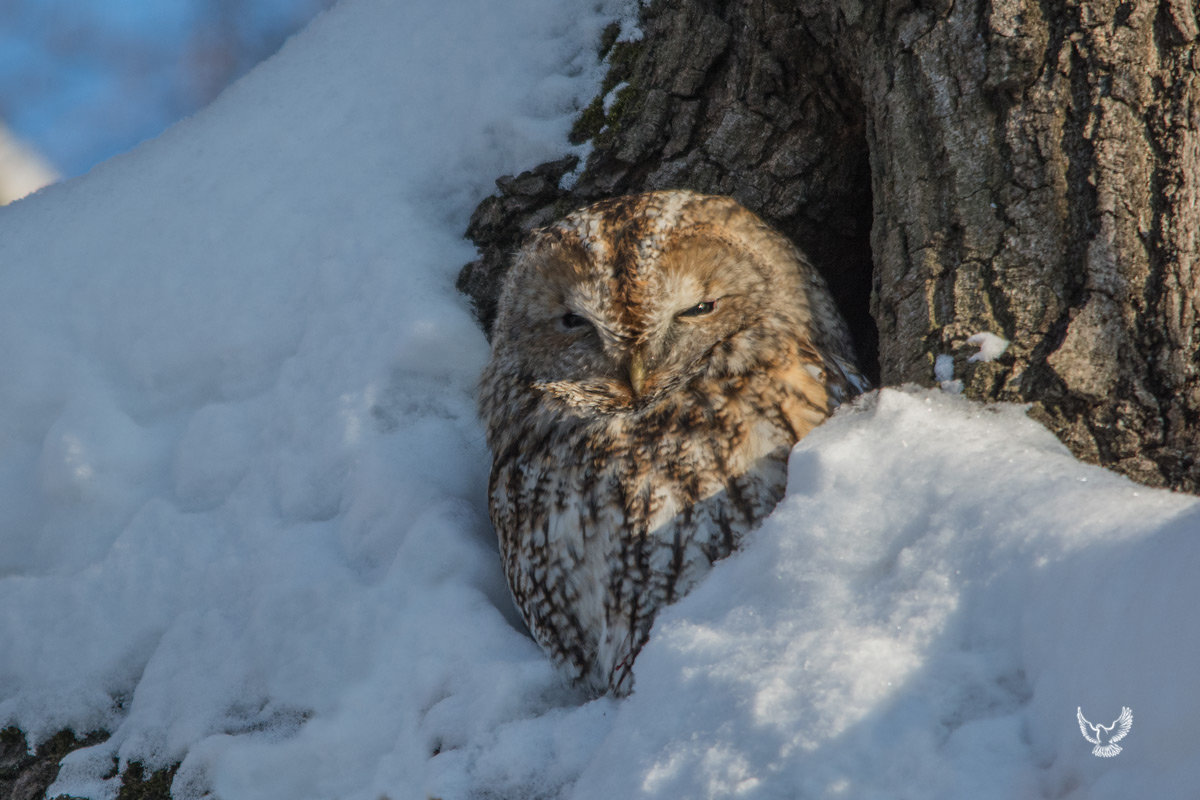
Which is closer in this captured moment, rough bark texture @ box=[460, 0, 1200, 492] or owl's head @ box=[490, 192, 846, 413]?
rough bark texture @ box=[460, 0, 1200, 492]

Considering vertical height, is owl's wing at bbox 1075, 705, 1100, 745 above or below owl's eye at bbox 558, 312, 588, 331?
below

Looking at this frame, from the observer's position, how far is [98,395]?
88.7 inches

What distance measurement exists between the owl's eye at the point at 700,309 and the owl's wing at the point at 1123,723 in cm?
109

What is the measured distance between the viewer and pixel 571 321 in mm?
1922

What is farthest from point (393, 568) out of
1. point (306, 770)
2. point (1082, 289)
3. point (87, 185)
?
point (87, 185)

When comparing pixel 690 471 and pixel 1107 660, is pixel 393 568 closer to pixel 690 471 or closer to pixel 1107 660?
pixel 690 471

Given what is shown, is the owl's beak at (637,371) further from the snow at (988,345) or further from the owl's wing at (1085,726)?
the owl's wing at (1085,726)

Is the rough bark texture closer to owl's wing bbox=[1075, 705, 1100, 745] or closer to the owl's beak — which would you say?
the owl's beak

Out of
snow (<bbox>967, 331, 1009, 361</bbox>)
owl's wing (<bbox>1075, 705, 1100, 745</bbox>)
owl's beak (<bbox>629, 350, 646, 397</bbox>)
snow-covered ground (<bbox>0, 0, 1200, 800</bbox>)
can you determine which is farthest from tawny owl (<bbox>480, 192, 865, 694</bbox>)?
owl's wing (<bbox>1075, 705, 1100, 745</bbox>)

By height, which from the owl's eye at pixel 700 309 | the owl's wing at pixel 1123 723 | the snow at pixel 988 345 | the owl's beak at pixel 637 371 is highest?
the owl's eye at pixel 700 309

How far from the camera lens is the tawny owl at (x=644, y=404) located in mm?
1632

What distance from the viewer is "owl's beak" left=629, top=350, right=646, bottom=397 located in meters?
1.72

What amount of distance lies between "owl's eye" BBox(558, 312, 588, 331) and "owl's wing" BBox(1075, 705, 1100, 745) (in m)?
1.22

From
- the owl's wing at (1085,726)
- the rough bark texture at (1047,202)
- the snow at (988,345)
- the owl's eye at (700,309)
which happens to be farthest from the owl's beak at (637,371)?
the owl's wing at (1085,726)
